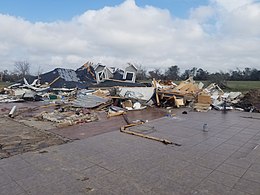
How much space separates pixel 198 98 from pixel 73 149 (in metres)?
9.77

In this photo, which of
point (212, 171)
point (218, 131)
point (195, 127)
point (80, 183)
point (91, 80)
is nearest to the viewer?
point (80, 183)

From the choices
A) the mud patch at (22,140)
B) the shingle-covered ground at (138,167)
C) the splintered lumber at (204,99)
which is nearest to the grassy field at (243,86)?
the splintered lumber at (204,99)

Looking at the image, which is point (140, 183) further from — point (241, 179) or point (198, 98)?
point (198, 98)

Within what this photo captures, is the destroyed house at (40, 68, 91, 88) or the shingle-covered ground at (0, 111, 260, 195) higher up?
the destroyed house at (40, 68, 91, 88)

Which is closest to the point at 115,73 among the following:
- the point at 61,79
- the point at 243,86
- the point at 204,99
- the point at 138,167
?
the point at 61,79

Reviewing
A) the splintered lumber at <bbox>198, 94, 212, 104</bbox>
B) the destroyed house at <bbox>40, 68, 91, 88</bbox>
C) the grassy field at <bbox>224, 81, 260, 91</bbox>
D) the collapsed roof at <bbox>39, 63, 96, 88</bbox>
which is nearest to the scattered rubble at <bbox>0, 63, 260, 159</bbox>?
the splintered lumber at <bbox>198, 94, 212, 104</bbox>

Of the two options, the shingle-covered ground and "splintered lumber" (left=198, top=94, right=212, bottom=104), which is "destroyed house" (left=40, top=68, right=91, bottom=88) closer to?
"splintered lumber" (left=198, top=94, right=212, bottom=104)

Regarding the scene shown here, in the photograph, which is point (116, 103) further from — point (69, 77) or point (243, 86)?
point (243, 86)

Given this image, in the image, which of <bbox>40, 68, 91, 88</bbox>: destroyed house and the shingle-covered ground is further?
<bbox>40, 68, 91, 88</bbox>: destroyed house

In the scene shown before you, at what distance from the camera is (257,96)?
12.4 metres

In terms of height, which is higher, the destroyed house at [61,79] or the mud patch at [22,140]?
the destroyed house at [61,79]

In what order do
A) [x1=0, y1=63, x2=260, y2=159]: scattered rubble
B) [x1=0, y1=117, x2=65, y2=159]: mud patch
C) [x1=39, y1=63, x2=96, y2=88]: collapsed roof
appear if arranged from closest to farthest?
1. [x1=0, y1=117, x2=65, y2=159]: mud patch
2. [x1=0, y1=63, x2=260, y2=159]: scattered rubble
3. [x1=39, y1=63, x2=96, y2=88]: collapsed roof

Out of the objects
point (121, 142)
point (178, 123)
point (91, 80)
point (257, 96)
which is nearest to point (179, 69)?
point (91, 80)

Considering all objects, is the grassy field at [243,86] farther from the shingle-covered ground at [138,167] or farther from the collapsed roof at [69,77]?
the shingle-covered ground at [138,167]
